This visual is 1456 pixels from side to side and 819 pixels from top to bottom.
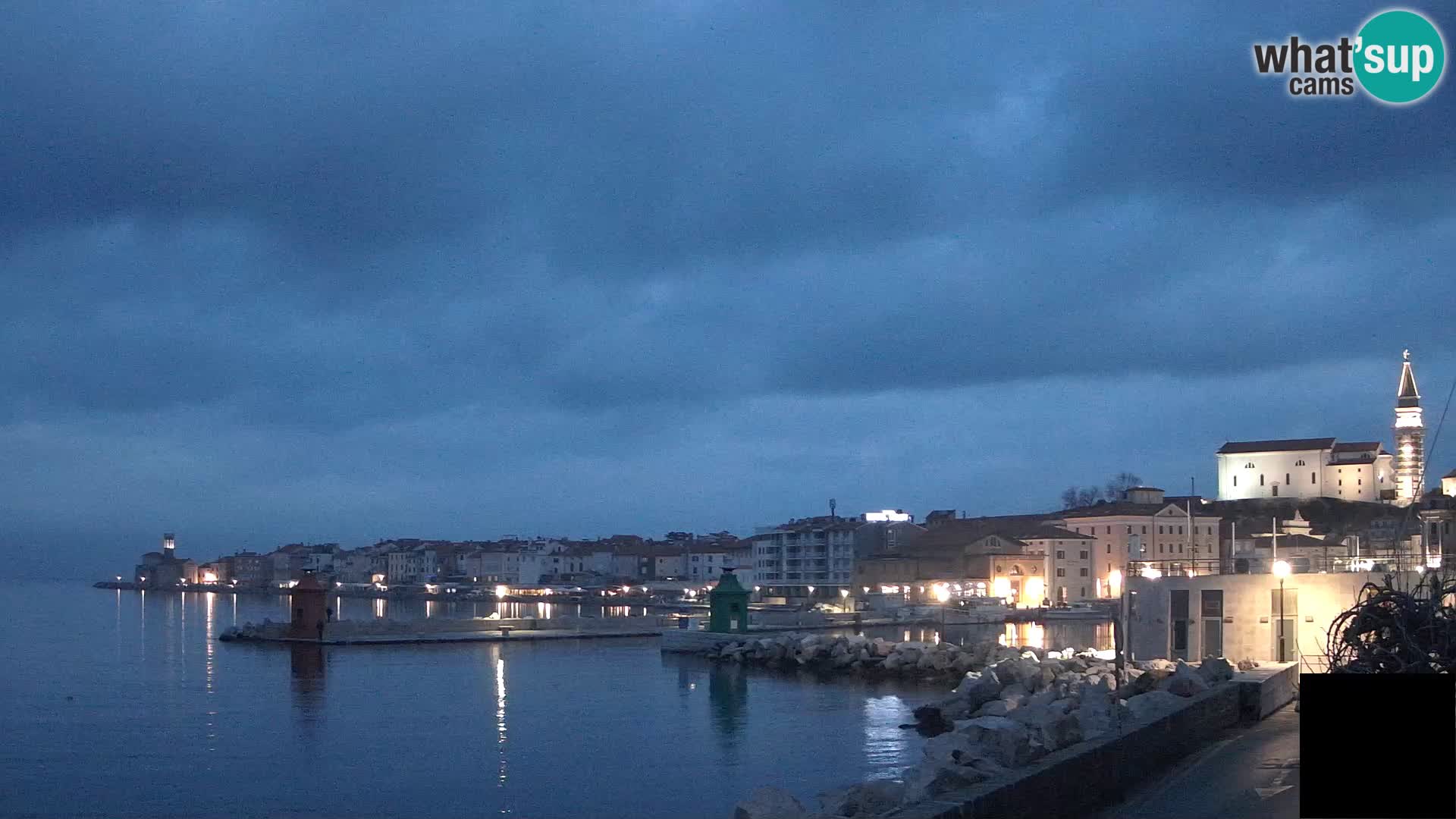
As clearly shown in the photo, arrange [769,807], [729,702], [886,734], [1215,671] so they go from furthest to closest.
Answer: [729,702] → [886,734] → [1215,671] → [769,807]

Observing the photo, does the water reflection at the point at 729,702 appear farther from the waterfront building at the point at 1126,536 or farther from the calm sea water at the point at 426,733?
the waterfront building at the point at 1126,536

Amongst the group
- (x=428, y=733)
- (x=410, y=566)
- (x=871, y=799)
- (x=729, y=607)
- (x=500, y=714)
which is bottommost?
(x=410, y=566)

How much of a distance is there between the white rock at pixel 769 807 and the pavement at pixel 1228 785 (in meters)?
3.05

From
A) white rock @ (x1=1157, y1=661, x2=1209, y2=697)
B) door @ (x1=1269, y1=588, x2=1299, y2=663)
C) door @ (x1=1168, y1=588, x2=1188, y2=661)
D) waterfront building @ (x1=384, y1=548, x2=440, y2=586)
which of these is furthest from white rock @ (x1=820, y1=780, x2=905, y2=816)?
waterfront building @ (x1=384, y1=548, x2=440, y2=586)

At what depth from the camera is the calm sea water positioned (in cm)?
2102

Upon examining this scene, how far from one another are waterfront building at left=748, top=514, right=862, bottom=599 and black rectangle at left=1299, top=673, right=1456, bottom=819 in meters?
89.0

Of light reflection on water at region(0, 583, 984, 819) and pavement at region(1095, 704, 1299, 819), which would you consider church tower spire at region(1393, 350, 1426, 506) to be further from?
pavement at region(1095, 704, 1299, 819)

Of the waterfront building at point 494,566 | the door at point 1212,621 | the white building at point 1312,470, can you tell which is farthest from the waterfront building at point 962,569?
the waterfront building at point 494,566

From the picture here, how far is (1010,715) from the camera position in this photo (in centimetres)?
2202

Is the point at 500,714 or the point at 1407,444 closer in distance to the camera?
the point at 500,714

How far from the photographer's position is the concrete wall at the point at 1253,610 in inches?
974

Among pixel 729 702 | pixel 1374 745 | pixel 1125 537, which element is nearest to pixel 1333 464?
pixel 1125 537

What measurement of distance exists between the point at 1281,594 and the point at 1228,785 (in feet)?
46.6

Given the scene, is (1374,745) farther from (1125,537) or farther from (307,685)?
(1125,537)
